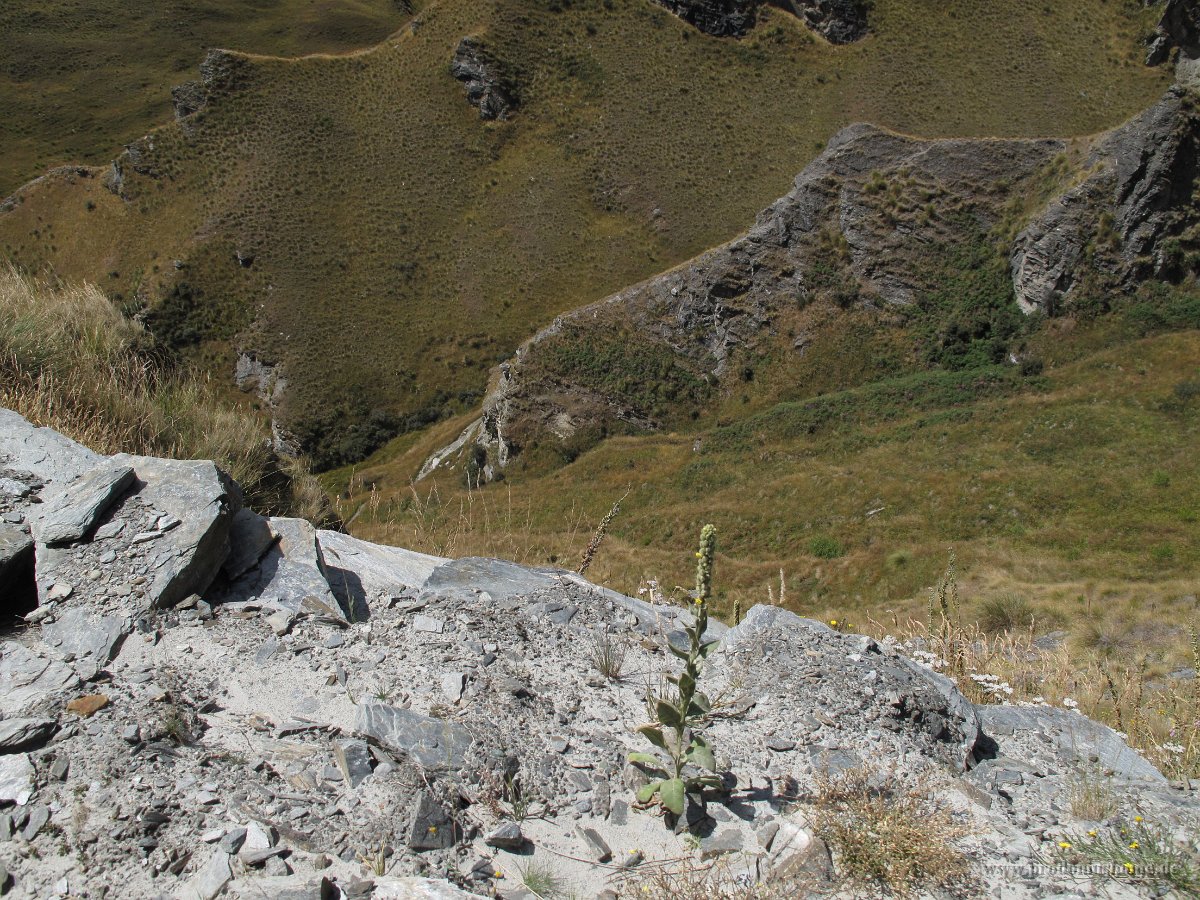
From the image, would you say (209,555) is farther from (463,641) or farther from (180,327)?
(180,327)

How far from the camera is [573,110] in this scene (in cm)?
6944

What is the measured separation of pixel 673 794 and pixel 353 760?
1.43m

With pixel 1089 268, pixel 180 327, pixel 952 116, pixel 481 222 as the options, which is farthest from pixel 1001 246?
pixel 180 327

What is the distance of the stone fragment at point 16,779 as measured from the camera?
9.81 ft

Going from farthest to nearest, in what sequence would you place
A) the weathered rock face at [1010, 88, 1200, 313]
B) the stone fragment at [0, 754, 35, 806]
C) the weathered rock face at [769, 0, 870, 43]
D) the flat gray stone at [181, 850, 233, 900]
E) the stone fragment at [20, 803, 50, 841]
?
the weathered rock face at [769, 0, 870, 43]
the weathered rock face at [1010, 88, 1200, 313]
the stone fragment at [0, 754, 35, 806]
the stone fragment at [20, 803, 50, 841]
the flat gray stone at [181, 850, 233, 900]

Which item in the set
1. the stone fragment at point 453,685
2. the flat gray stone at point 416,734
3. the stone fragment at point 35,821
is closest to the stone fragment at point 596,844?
the flat gray stone at point 416,734

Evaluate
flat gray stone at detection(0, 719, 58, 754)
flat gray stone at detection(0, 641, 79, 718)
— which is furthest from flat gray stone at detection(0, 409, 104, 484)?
flat gray stone at detection(0, 719, 58, 754)

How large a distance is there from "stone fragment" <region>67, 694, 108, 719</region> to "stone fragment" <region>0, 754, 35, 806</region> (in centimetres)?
33

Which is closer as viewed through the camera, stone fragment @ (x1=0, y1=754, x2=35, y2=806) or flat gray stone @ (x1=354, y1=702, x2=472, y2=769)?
stone fragment @ (x1=0, y1=754, x2=35, y2=806)

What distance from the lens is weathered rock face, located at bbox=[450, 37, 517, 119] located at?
6906 centimetres

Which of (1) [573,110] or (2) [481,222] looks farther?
(1) [573,110]

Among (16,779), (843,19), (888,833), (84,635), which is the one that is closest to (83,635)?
(84,635)

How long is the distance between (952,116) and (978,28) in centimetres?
1345

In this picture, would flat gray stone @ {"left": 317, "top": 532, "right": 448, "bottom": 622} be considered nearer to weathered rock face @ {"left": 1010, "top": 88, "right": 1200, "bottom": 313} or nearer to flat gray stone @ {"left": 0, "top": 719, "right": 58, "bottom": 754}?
flat gray stone @ {"left": 0, "top": 719, "right": 58, "bottom": 754}
